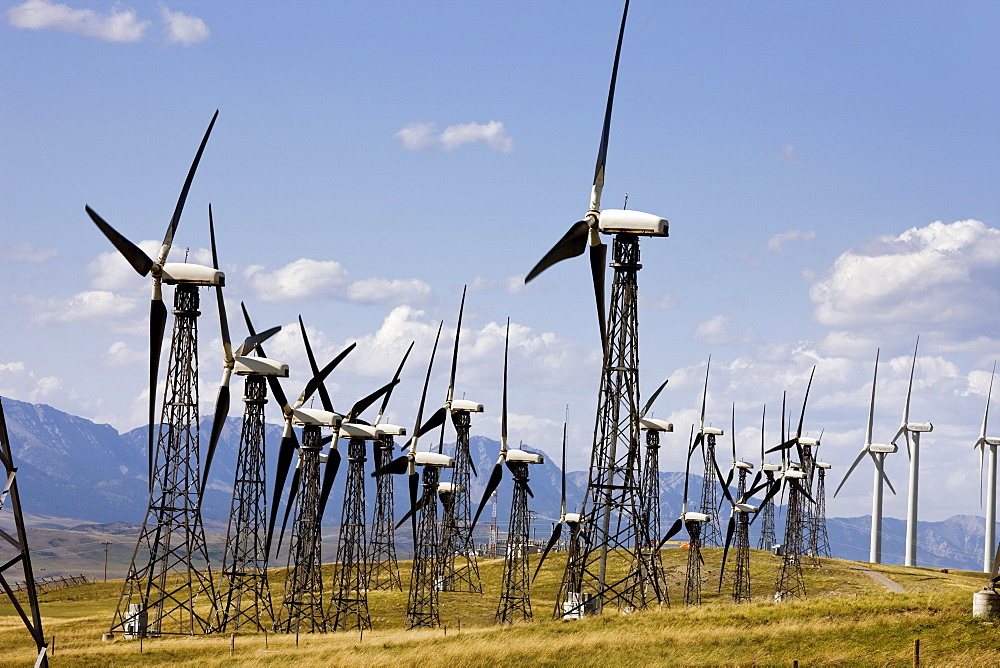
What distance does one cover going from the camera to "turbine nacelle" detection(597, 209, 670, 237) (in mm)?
62969

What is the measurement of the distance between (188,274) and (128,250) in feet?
11.9

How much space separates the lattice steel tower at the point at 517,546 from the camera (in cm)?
9231

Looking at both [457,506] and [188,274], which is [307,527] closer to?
[188,274]

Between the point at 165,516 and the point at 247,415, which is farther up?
the point at 247,415

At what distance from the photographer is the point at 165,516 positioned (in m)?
74.2

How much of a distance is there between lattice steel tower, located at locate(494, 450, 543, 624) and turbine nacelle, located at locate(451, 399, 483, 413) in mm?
8307

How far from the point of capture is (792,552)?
11388 centimetres

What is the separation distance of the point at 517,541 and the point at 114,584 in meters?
63.3

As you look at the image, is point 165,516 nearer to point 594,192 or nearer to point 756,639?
point 594,192

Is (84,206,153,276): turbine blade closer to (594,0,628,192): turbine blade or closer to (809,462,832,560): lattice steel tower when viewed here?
(594,0,628,192): turbine blade

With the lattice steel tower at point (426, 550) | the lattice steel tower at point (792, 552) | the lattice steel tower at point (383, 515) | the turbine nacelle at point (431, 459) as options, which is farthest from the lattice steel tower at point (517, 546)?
the lattice steel tower at point (792, 552)

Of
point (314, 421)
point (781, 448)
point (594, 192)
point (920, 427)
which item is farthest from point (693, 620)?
point (920, 427)

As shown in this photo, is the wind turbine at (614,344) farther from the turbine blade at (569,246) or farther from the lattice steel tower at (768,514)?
the lattice steel tower at (768,514)

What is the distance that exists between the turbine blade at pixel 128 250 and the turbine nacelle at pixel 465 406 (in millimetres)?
41164
